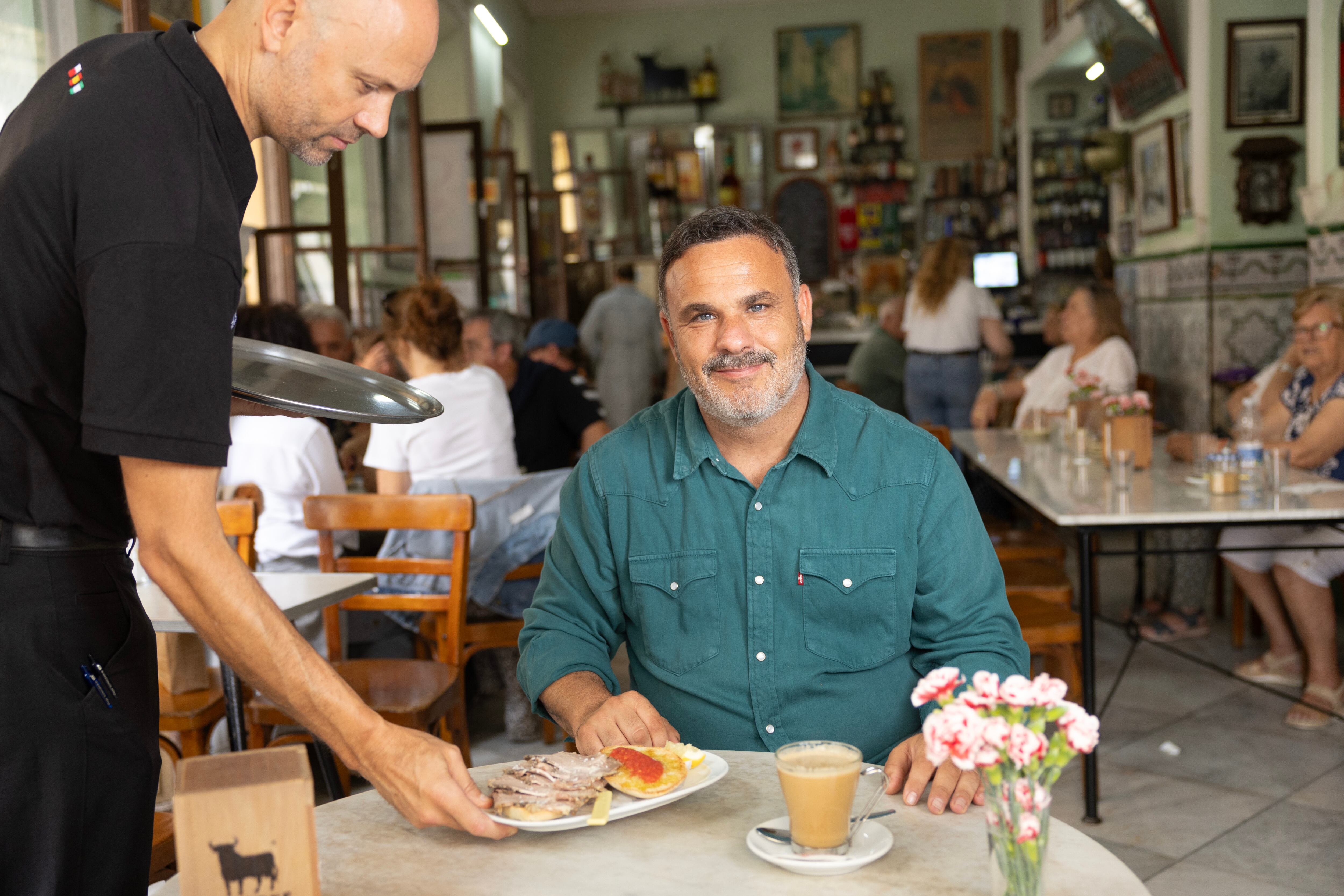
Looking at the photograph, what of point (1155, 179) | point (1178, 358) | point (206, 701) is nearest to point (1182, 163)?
point (1155, 179)

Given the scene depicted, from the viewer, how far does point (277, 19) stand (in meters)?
1.10

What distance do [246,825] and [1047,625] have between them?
2702 mm

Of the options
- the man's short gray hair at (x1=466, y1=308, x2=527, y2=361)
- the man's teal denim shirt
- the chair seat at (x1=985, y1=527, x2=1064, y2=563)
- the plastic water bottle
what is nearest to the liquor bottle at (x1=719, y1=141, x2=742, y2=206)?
the man's short gray hair at (x1=466, y1=308, x2=527, y2=361)

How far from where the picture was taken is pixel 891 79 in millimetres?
11828

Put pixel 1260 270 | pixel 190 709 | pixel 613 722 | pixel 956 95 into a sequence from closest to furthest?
pixel 613 722
pixel 190 709
pixel 1260 270
pixel 956 95

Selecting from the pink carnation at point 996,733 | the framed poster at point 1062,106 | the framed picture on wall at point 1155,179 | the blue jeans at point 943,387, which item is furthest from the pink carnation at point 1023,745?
the framed poster at point 1062,106

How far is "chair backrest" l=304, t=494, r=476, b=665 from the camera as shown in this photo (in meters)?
2.85

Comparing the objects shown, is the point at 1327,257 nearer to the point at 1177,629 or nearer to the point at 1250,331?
the point at 1250,331

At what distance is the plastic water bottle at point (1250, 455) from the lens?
3.33 m

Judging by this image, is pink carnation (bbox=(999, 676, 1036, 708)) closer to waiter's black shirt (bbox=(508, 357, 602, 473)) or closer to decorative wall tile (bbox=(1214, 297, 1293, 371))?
waiter's black shirt (bbox=(508, 357, 602, 473))

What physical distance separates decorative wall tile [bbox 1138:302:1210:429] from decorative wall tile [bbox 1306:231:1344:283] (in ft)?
2.37

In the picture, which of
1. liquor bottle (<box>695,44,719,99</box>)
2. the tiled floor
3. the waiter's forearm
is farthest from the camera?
liquor bottle (<box>695,44,719,99</box>)

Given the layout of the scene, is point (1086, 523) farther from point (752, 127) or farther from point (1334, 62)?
point (752, 127)

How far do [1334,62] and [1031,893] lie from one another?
522 centimetres
